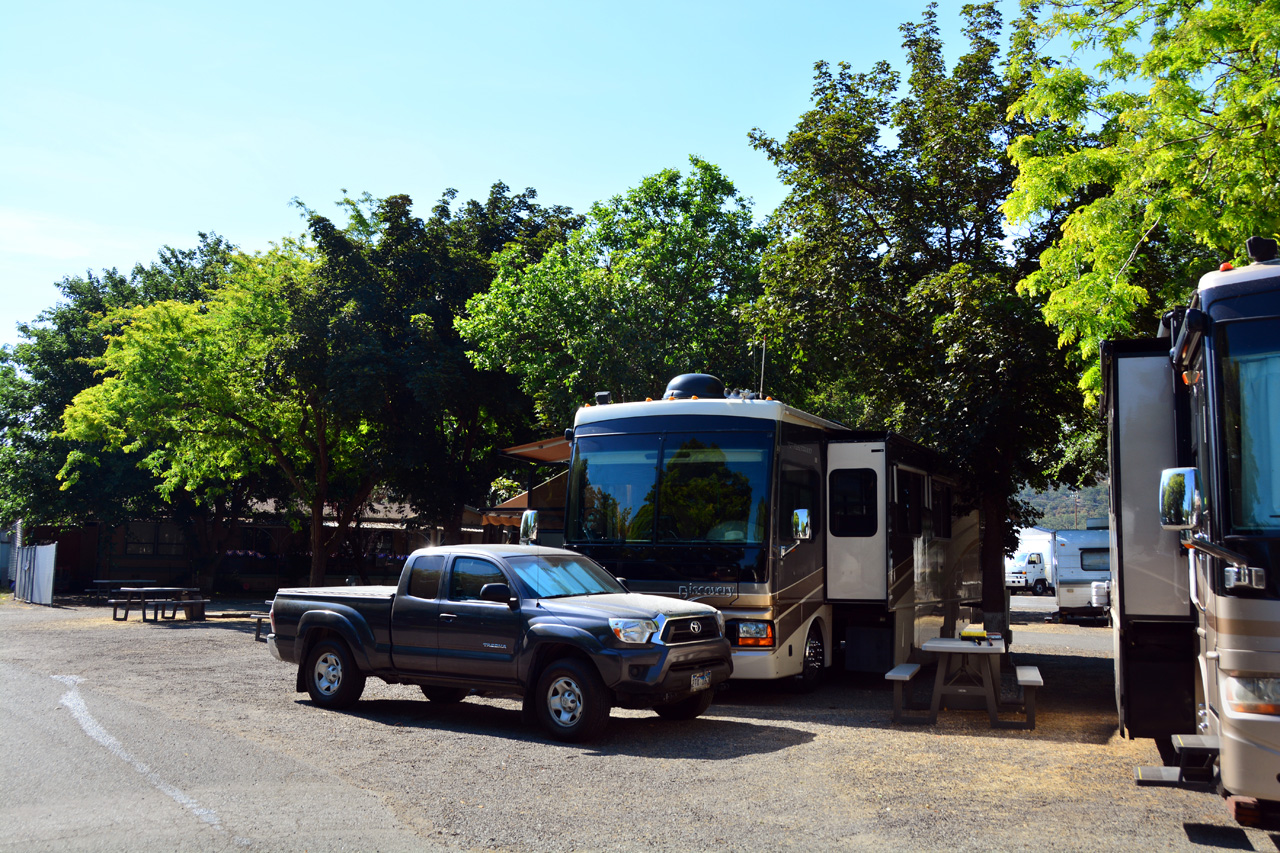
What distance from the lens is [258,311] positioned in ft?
94.6

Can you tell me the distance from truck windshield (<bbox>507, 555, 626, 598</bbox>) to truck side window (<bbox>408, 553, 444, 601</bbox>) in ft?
2.69

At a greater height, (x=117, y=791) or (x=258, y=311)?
(x=258, y=311)

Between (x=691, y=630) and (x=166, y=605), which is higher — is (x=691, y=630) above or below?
above

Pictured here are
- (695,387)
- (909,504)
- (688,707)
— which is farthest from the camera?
(909,504)

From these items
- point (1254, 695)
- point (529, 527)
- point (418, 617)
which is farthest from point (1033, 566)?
point (1254, 695)

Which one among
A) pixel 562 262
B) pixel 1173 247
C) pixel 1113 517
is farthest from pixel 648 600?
pixel 562 262

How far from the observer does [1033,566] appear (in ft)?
180

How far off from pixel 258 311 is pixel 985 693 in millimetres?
23720

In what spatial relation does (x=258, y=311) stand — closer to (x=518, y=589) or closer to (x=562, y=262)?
(x=562, y=262)

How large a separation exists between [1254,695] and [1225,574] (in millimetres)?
575

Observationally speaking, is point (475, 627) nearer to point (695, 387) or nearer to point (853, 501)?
point (695, 387)

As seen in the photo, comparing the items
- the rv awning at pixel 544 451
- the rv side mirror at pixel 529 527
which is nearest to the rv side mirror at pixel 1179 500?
the rv side mirror at pixel 529 527

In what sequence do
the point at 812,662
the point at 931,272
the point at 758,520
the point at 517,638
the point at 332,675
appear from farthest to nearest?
1. the point at 931,272
2. the point at 812,662
3. the point at 758,520
4. the point at 332,675
5. the point at 517,638

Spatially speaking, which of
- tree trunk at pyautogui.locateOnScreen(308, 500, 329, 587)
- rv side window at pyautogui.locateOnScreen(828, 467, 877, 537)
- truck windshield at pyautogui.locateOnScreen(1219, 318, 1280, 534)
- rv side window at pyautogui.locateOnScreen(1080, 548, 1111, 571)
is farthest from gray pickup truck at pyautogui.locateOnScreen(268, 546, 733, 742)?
rv side window at pyautogui.locateOnScreen(1080, 548, 1111, 571)
